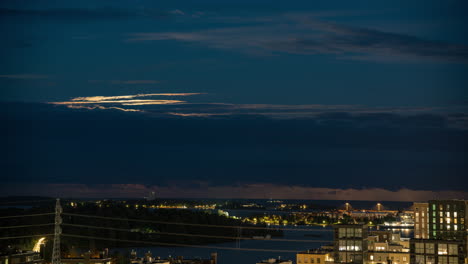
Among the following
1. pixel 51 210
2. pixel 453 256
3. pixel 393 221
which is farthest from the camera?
pixel 393 221

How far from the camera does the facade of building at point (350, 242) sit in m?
22.6

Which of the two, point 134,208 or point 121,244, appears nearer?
point 121,244

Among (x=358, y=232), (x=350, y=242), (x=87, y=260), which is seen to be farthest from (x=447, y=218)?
(x=87, y=260)

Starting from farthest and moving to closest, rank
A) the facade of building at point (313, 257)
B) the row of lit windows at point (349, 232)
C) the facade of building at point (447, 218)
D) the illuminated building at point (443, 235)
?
the facade of building at point (447, 218), the facade of building at point (313, 257), the illuminated building at point (443, 235), the row of lit windows at point (349, 232)

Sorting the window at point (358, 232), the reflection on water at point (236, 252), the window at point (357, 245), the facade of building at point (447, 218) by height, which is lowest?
the reflection on water at point (236, 252)

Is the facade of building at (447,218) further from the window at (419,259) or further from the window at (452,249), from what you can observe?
the window at (452,249)

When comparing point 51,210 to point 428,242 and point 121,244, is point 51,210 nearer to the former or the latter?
point 121,244

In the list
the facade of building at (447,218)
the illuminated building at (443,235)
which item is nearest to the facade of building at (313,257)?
the illuminated building at (443,235)

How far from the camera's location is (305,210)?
98.3 metres

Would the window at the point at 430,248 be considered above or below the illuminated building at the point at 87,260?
above

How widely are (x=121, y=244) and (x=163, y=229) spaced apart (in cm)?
645

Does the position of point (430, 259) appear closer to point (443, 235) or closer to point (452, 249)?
point (452, 249)

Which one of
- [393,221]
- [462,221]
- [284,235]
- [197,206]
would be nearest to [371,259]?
[462,221]

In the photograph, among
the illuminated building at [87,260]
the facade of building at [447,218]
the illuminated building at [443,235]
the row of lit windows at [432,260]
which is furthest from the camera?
the facade of building at [447,218]
